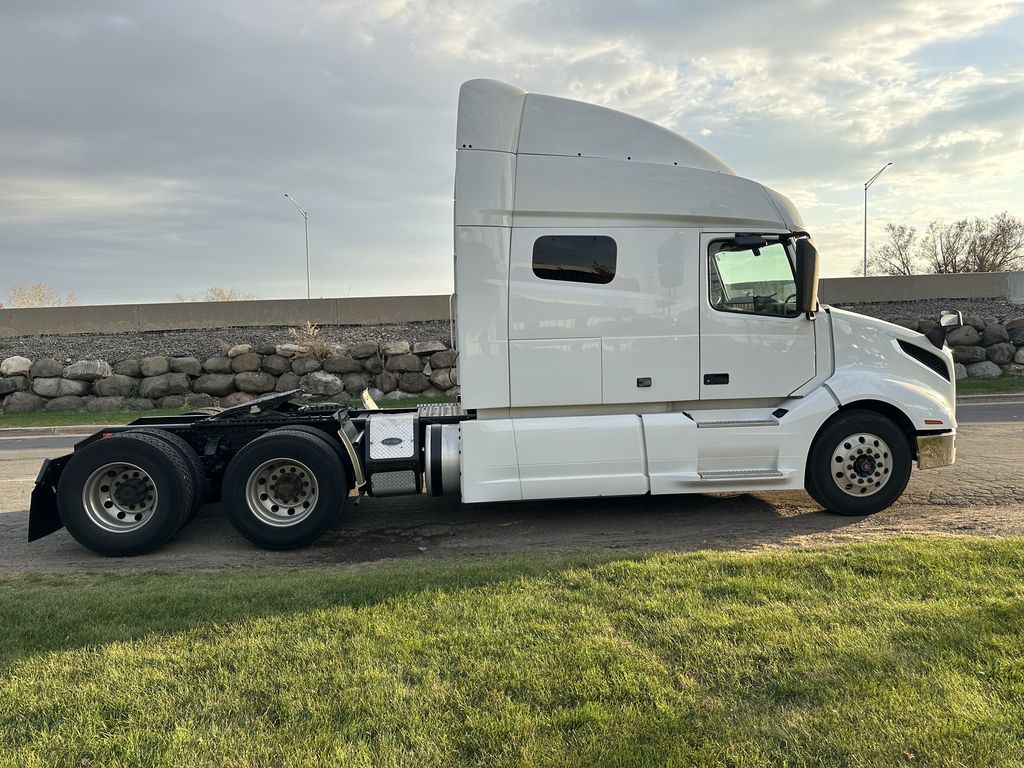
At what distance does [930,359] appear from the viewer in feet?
21.5

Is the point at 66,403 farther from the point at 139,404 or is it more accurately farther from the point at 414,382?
the point at 414,382

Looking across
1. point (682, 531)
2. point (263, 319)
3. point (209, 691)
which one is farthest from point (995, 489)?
point (263, 319)

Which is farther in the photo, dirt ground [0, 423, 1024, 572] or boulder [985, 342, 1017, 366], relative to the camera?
boulder [985, 342, 1017, 366]

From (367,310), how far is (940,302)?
16.2 metres

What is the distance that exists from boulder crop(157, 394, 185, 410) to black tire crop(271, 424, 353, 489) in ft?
35.6

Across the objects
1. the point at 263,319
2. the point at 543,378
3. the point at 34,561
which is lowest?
the point at 34,561

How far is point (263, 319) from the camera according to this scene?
19.0 m

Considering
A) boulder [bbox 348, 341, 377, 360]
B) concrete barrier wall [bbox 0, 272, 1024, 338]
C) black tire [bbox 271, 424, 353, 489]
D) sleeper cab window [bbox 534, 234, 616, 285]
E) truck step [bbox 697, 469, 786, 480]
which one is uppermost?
concrete barrier wall [bbox 0, 272, 1024, 338]

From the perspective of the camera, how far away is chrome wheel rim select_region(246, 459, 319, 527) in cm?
586

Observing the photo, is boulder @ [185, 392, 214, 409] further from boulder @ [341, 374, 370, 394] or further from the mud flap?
the mud flap

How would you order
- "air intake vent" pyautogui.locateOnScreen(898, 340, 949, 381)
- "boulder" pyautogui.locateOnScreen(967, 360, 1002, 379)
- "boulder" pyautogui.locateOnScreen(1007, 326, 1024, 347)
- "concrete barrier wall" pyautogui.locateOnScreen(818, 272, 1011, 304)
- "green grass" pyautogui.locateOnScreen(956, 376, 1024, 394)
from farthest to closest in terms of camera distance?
"concrete barrier wall" pyautogui.locateOnScreen(818, 272, 1011, 304), "boulder" pyautogui.locateOnScreen(1007, 326, 1024, 347), "boulder" pyautogui.locateOnScreen(967, 360, 1002, 379), "green grass" pyautogui.locateOnScreen(956, 376, 1024, 394), "air intake vent" pyautogui.locateOnScreen(898, 340, 949, 381)

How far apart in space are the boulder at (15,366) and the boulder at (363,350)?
7.51 m

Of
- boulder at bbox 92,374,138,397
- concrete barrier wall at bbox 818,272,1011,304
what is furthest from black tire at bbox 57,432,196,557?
concrete barrier wall at bbox 818,272,1011,304

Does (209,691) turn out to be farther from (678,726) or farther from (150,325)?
(150,325)
